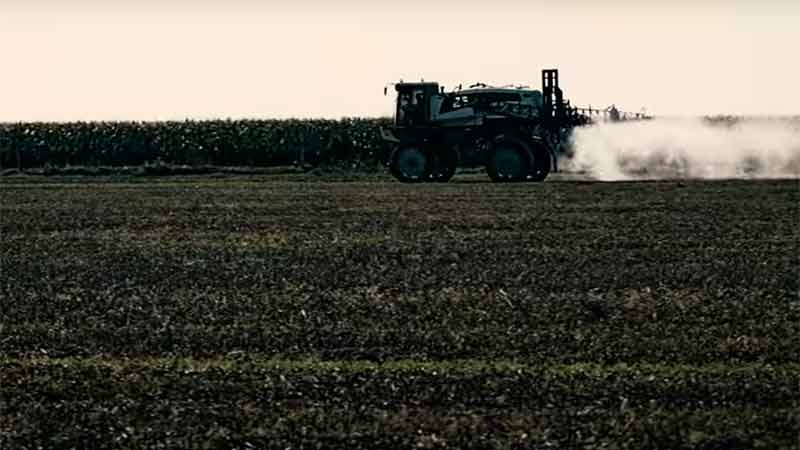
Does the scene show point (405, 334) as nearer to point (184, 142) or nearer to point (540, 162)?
point (540, 162)

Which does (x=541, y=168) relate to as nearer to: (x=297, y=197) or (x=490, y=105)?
(x=490, y=105)

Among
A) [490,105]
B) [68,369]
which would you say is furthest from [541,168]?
[68,369]

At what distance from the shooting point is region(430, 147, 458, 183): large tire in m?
45.2

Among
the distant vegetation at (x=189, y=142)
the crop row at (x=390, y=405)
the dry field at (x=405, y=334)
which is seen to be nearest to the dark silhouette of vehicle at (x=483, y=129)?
the dry field at (x=405, y=334)

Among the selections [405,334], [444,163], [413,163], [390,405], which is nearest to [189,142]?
[413,163]

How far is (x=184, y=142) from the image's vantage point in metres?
70.2

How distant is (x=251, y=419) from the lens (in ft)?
35.8

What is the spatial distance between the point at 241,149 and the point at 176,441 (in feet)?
197

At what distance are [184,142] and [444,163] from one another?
26924 mm

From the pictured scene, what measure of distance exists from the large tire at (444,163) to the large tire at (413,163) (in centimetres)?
25

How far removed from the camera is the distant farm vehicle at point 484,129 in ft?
143

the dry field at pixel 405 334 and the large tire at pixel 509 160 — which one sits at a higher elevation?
the large tire at pixel 509 160

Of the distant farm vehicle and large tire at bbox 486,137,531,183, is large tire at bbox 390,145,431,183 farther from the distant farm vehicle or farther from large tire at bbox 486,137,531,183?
large tire at bbox 486,137,531,183

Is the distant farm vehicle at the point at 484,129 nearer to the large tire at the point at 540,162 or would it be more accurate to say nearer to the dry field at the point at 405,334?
the large tire at the point at 540,162
